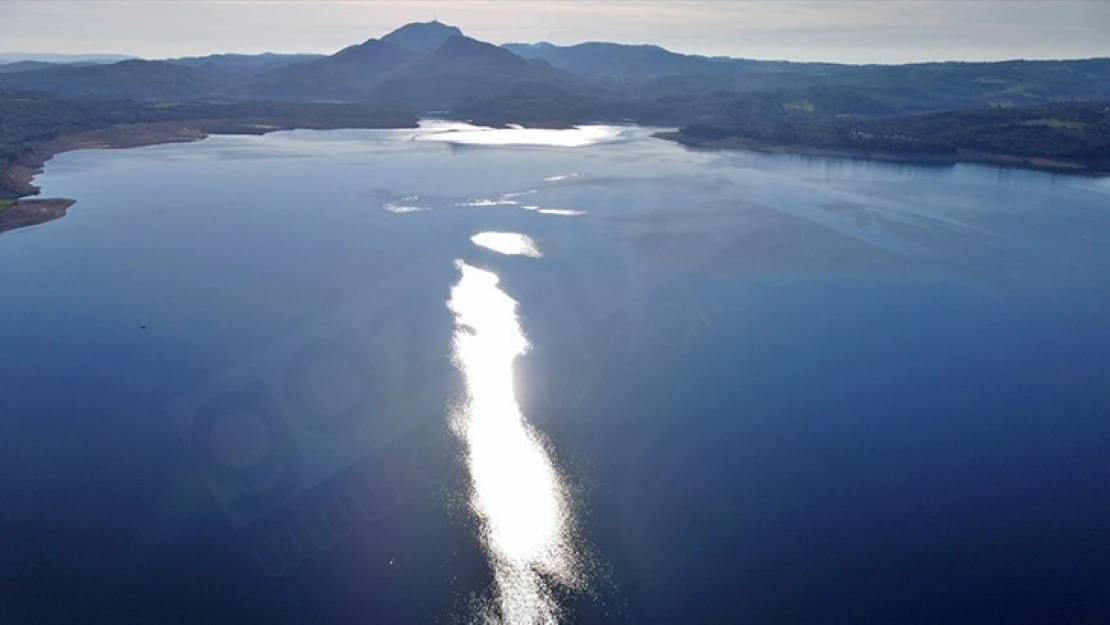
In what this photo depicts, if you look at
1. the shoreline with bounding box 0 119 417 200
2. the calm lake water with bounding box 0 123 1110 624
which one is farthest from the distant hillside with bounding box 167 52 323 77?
the calm lake water with bounding box 0 123 1110 624

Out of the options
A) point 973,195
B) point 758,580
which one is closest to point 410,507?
point 758,580

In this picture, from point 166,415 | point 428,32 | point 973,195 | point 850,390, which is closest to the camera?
point 166,415

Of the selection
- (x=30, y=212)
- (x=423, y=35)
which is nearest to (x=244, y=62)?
(x=423, y=35)

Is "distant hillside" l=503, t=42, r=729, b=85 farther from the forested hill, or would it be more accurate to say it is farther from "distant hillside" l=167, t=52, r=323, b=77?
the forested hill

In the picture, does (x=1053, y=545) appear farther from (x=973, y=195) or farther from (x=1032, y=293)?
(x=973, y=195)

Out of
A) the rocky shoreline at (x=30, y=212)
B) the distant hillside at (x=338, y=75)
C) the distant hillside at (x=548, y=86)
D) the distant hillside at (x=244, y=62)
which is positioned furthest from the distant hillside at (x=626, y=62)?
the rocky shoreline at (x=30, y=212)

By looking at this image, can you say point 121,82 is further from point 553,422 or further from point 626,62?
point 553,422
